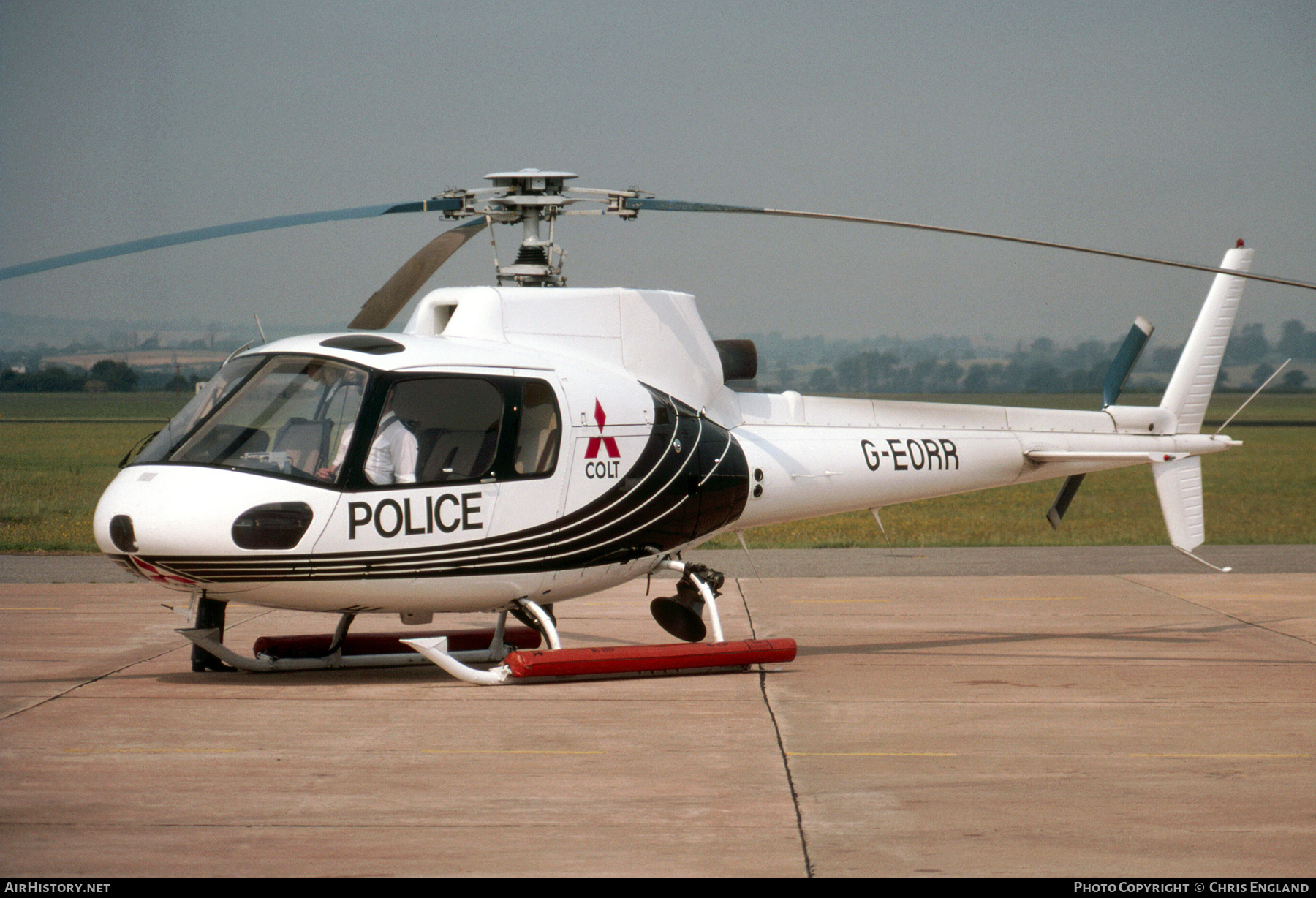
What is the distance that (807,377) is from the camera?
294 feet

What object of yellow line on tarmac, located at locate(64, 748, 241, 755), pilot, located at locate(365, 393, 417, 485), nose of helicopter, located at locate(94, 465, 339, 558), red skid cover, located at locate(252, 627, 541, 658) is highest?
pilot, located at locate(365, 393, 417, 485)

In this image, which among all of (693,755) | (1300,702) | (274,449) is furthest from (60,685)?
(1300,702)

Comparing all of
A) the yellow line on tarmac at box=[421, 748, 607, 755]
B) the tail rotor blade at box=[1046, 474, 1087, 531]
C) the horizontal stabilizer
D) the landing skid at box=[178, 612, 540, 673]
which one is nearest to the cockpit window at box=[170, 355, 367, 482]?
the landing skid at box=[178, 612, 540, 673]

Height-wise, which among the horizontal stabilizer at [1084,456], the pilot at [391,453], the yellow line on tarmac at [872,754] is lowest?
the yellow line on tarmac at [872,754]

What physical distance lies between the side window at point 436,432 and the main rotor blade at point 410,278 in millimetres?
862

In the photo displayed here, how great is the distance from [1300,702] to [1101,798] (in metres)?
3.31

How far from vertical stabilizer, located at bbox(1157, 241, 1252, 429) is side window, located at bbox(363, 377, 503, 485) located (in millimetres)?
6787

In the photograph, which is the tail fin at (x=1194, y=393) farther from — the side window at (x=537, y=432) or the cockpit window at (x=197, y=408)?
the cockpit window at (x=197, y=408)

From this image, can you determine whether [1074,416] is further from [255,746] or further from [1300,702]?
[255,746]

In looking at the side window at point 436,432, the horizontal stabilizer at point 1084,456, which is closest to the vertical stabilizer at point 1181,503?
the horizontal stabilizer at point 1084,456

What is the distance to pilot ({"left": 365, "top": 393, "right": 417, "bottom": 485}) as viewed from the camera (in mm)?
8305

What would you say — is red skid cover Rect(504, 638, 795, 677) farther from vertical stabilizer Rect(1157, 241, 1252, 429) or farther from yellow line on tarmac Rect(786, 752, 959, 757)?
vertical stabilizer Rect(1157, 241, 1252, 429)

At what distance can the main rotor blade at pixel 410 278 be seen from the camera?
29.5ft

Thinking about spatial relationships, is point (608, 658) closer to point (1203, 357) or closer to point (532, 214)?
point (532, 214)
